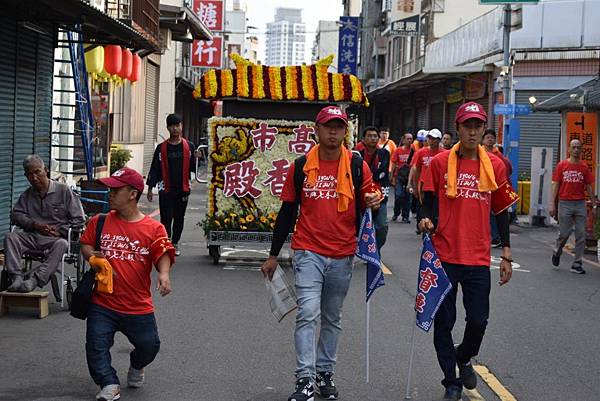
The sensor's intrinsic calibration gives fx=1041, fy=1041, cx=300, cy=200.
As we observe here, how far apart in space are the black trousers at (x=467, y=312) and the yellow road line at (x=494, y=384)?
1.60 ft

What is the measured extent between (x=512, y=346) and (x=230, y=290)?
3.75 m

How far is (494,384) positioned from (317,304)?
1663mm

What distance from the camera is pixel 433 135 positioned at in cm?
1795

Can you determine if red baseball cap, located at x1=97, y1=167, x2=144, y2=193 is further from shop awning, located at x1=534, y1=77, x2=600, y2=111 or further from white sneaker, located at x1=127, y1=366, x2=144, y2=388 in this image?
shop awning, located at x1=534, y1=77, x2=600, y2=111

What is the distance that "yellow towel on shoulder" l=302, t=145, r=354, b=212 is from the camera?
22.3ft

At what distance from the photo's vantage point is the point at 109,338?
22.0ft

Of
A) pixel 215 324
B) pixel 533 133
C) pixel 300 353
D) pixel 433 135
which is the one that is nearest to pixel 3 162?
pixel 215 324

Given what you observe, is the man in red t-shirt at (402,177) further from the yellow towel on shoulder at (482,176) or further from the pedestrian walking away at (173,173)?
the yellow towel on shoulder at (482,176)

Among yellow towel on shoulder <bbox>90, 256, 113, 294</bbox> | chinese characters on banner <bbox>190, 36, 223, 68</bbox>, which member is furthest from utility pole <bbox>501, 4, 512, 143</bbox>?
chinese characters on banner <bbox>190, 36, 223, 68</bbox>

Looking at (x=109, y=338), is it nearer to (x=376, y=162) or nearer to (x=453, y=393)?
(x=453, y=393)

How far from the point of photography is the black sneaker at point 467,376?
704 centimetres

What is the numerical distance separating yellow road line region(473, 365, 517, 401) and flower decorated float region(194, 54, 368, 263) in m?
5.52

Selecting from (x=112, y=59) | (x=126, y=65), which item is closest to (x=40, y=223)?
(x=112, y=59)

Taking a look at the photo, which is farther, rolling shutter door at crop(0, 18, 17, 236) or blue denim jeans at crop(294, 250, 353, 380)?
rolling shutter door at crop(0, 18, 17, 236)
